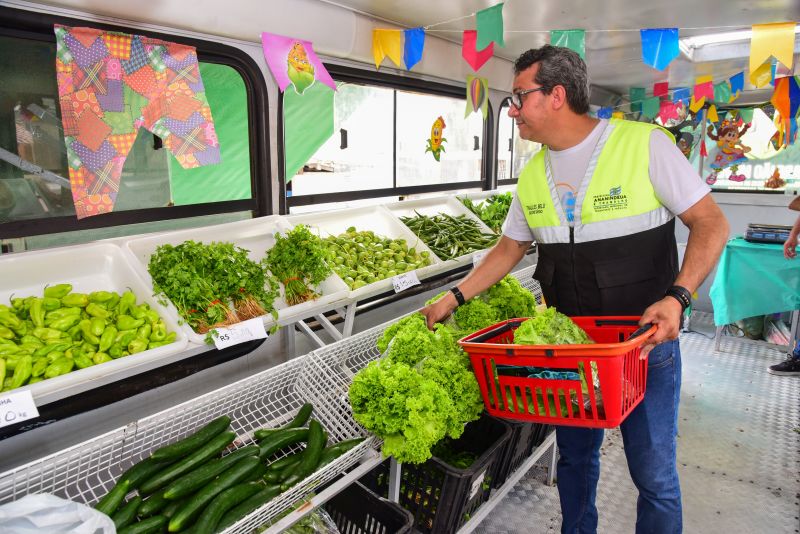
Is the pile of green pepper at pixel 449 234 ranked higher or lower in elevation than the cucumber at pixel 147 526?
higher

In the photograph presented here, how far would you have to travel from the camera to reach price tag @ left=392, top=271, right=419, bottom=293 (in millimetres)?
3578

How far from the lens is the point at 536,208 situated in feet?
8.23

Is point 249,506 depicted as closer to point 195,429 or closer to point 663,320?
point 195,429

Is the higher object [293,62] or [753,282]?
[293,62]

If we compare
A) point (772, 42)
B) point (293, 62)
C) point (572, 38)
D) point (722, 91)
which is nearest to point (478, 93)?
point (572, 38)

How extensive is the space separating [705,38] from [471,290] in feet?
15.3

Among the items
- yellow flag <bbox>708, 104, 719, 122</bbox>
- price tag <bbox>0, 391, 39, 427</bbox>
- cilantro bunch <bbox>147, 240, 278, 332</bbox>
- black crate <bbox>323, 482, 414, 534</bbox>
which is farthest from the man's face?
yellow flag <bbox>708, 104, 719, 122</bbox>

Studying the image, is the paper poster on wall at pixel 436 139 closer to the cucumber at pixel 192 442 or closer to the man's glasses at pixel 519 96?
the man's glasses at pixel 519 96

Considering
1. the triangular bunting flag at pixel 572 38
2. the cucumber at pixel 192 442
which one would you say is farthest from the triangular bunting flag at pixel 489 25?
the cucumber at pixel 192 442

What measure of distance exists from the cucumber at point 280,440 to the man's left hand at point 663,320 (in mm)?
1409

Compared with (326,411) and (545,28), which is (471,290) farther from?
(545,28)

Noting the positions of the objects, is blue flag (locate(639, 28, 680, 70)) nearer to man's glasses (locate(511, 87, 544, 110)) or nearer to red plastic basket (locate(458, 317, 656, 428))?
man's glasses (locate(511, 87, 544, 110))

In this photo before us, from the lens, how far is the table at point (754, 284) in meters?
5.53

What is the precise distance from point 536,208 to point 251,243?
6.42 feet
